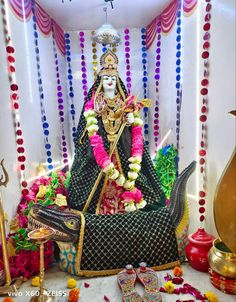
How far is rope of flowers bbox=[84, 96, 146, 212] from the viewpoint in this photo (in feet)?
7.37

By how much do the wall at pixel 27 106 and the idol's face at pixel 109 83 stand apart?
2.30 ft

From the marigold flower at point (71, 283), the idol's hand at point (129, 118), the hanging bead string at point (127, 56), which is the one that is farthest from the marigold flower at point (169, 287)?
the hanging bead string at point (127, 56)

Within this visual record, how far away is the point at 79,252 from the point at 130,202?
0.59m

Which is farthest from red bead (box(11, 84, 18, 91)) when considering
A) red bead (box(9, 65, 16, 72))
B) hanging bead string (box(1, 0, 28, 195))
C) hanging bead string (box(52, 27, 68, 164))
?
hanging bead string (box(52, 27, 68, 164))

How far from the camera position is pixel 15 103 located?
7.29 ft

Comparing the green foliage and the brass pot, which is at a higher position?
the green foliage

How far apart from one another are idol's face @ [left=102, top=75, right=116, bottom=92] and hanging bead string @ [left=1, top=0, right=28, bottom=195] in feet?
2.40

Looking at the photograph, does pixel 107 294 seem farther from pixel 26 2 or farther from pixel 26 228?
pixel 26 2

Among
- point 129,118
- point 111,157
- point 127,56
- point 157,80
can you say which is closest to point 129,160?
point 111,157

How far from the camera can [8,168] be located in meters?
2.11

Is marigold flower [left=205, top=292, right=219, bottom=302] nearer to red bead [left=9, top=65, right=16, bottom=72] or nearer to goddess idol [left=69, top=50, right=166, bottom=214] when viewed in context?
goddess idol [left=69, top=50, right=166, bottom=214]

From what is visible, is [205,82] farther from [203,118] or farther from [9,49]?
[9,49]

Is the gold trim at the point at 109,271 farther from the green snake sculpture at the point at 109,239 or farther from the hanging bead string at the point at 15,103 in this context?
the hanging bead string at the point at 15,103

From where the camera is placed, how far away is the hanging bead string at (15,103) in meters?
2.14
